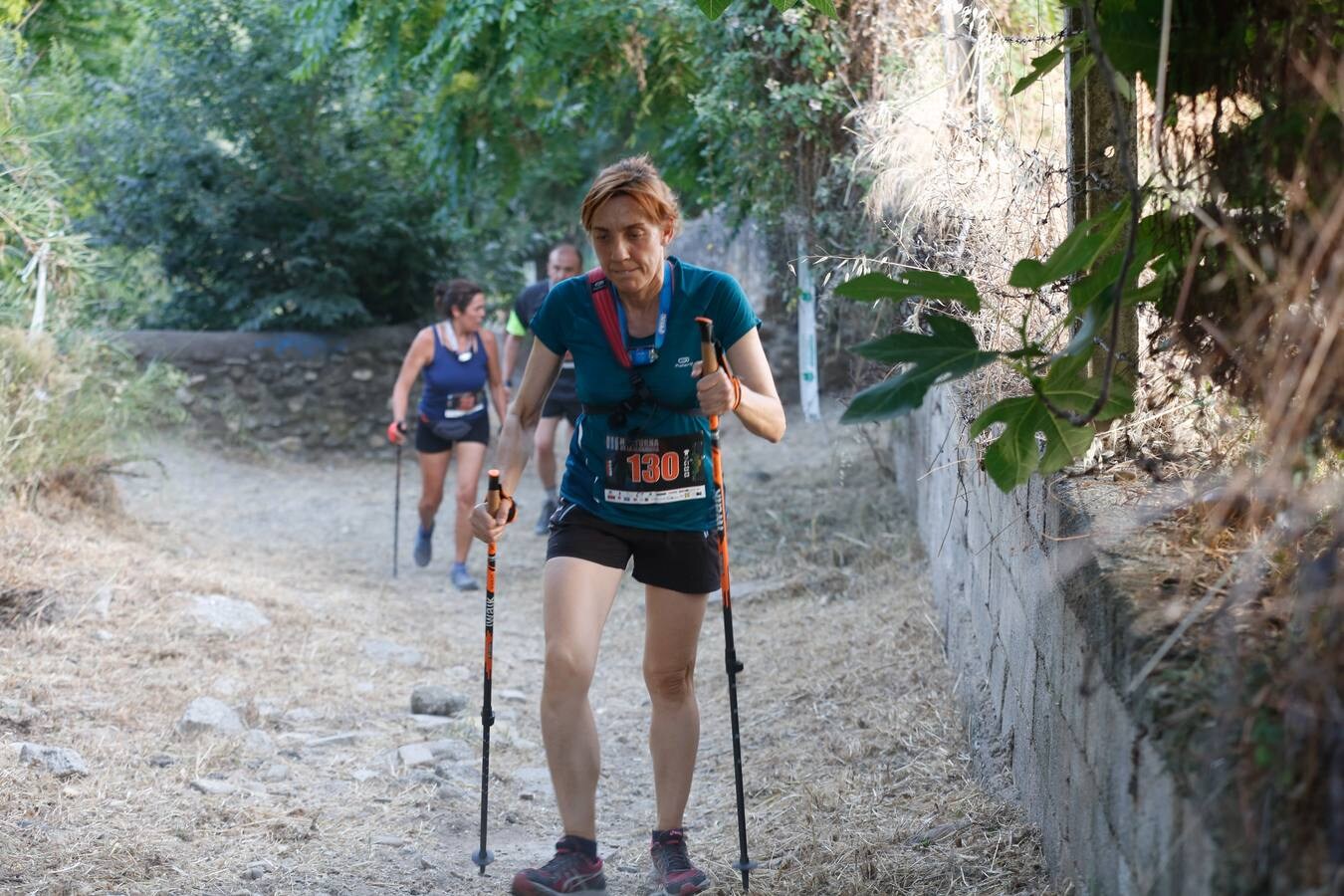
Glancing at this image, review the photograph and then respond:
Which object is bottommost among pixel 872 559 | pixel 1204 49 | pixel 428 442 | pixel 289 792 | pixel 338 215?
pixel 289 792

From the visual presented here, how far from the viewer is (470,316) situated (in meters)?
8.60

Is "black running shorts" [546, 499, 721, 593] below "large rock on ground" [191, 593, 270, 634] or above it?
above

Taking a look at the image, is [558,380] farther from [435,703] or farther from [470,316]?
[435,703]

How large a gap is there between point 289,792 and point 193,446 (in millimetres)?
9130

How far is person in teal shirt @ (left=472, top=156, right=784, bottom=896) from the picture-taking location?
3.49 m

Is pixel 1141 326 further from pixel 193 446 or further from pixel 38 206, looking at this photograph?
pixel 193 446

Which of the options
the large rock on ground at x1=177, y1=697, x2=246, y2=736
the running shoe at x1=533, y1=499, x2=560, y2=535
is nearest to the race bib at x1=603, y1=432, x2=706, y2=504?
the large rock on ground at x1=177, y1=697, x2=246, y2=736

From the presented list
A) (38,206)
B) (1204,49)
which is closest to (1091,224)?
(1204,49)

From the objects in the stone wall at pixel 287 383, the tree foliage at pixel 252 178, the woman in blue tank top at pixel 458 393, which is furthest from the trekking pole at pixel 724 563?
the stone wall at pixel 287 383

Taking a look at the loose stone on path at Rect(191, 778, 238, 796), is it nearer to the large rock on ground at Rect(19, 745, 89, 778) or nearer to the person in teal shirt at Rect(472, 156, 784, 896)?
the large rock on ground at Rect(19, 745, 89, 778)

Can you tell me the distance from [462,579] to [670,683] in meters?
4.95

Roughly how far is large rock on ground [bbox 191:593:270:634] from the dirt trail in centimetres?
6

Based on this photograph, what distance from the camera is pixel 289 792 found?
461cm

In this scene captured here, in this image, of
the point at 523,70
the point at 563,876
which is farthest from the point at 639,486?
the point at 523,70
